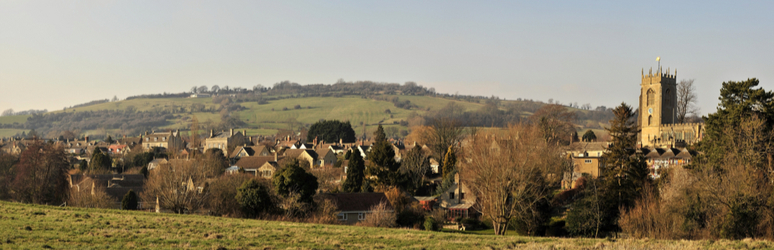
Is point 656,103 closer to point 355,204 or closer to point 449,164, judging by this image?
point 449,164

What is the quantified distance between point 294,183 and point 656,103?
200 feet

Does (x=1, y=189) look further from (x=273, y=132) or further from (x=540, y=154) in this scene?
(x=273, y=132)

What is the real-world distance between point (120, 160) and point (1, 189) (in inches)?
1325

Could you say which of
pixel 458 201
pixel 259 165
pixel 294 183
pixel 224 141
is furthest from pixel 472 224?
pixel 224 141

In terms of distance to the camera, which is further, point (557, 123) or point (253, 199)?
point (557, 123)

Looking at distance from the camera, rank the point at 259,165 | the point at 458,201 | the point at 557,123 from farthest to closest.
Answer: the point at 557,123
the point at 259,165
the point at 458,201

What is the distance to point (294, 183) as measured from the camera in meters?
39.8

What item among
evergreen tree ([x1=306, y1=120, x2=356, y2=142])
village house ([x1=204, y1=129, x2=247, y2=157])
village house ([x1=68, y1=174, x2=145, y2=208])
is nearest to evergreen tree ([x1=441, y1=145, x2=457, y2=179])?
village house ([x1=68, y1=174, x2=145, y2=208])

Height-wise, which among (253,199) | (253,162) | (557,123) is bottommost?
(253,162)

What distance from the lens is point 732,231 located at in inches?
1286

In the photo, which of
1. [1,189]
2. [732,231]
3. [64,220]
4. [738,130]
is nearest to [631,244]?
[732,231]

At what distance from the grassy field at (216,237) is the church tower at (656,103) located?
207ft

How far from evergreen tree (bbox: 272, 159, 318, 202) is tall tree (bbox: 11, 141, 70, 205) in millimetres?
24874

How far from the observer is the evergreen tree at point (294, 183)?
39.8m
